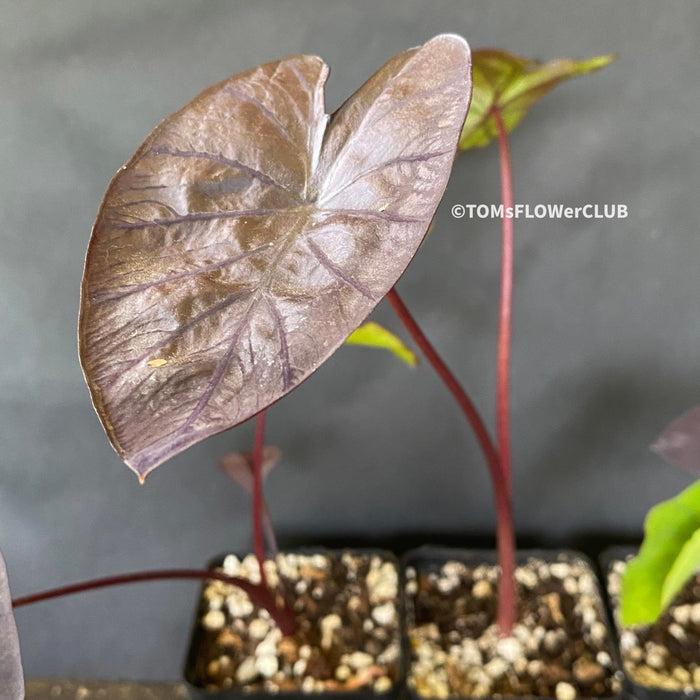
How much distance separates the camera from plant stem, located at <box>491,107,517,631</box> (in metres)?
0.70

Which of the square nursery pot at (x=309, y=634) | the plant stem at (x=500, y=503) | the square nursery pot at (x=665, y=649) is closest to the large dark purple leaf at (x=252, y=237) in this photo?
the plant stem at (x=500, y=503)

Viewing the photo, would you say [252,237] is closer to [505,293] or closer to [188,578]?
[505,293]

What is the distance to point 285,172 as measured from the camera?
471 mm

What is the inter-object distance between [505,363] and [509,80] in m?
0.33

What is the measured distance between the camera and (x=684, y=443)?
69 cm

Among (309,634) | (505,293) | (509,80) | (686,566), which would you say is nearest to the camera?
(686,566)

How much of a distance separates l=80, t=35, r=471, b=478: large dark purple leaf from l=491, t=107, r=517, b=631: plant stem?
0.28 m

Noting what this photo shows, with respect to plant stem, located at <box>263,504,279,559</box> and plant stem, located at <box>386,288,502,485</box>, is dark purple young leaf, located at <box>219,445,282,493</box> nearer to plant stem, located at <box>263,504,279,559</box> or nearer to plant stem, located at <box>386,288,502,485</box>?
plant stem, located at <box>263,504,279,559</box>

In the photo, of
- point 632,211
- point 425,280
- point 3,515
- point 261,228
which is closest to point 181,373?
point 261,228

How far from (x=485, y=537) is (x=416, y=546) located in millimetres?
128

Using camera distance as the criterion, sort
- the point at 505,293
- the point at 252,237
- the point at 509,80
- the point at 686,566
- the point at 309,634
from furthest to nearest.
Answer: the point at 309,634 → the point at 505,293 → the point at 509,80 → the point at 686,566 → the point at 252,237

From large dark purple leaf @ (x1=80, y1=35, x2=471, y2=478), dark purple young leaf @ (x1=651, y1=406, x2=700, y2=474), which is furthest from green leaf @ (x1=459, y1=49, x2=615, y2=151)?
dark purple young leaf @ (x1=651, y1=406, x2=700, y2=474)

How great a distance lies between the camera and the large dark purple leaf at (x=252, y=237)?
0.34 meters

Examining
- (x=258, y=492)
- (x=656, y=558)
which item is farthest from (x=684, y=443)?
(x=258, y=492)
